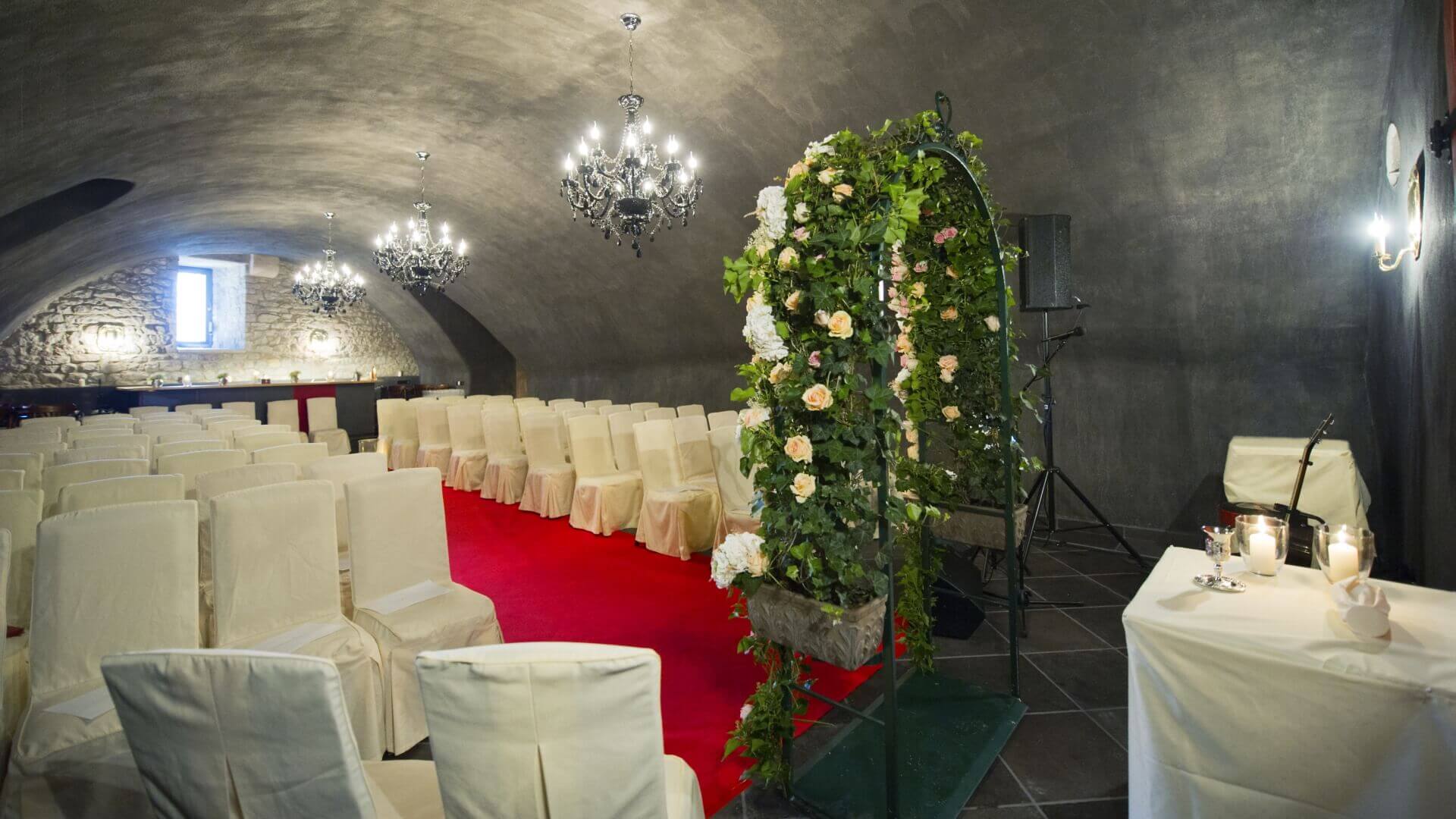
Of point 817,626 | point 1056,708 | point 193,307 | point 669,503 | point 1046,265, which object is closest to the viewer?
point 817,626

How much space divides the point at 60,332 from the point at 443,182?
33.6 feet

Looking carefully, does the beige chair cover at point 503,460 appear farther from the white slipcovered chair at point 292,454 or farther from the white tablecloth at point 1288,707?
the white tablecloth at point 1288,707

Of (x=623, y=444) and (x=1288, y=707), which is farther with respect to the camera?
(x=623, y=444)

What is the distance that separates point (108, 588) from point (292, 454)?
89.1 inches

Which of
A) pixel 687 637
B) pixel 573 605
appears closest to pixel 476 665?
pixel 687 637

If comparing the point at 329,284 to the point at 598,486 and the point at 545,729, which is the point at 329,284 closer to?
the point at 598,486

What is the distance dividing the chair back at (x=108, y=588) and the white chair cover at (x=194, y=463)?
153cm

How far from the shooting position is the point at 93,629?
2115mm

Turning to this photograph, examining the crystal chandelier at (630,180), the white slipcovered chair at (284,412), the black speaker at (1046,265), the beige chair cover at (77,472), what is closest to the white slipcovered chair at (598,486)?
the crystal chandelier at (630,180)

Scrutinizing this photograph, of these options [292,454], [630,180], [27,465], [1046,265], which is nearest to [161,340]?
[27,465]

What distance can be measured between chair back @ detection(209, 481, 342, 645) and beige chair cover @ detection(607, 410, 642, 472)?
10.7ft

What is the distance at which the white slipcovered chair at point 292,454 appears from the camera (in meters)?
4.13

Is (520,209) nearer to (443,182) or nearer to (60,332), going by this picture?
(443,182)

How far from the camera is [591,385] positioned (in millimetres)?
12633
